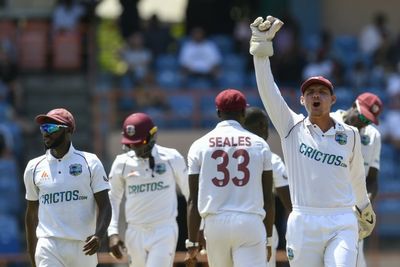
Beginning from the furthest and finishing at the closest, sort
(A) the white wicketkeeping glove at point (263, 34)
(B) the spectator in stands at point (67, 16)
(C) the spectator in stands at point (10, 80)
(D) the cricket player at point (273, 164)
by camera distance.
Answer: (B) the spectator in stands at point (67, 16) < (C) the spectator in stands at point (10, 80) < (D) the cricket player at point (273, 164) < (A) the white wicketkeeping glove at point (263, 34)

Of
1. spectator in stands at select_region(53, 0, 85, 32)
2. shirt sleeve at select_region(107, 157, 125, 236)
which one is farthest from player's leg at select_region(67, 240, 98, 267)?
spectator in stands at select_region(53, 0, 85, 32)

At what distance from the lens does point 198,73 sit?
72.2ft

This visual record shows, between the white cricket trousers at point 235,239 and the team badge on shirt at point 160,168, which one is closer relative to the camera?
the white cricket trousers at point 235,239

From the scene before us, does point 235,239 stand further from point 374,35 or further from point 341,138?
point 374,35

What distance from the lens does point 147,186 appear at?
41.8 feet

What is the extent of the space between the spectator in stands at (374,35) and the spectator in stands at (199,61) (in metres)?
3.45

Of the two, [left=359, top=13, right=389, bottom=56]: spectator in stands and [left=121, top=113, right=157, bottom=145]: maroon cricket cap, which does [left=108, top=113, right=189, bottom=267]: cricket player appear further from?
[left=359, top=13, right=389, bottom=56]: spectator in stands

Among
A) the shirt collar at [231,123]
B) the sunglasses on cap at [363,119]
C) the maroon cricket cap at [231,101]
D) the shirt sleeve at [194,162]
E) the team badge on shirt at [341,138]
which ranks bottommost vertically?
the shirt sleeve at [194,162]

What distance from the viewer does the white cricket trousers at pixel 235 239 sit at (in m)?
11.3

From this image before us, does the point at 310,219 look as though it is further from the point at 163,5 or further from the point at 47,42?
the point at 163,5

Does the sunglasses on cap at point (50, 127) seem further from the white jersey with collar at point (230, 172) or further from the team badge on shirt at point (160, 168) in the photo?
the team badge on shirt at point (160, 168)

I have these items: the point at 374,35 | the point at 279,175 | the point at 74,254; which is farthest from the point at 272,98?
the point at 374,35

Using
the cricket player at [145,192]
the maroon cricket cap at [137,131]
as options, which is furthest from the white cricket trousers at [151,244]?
the maroon cricket cap at [137,131]

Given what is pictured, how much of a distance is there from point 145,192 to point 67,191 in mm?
1412
